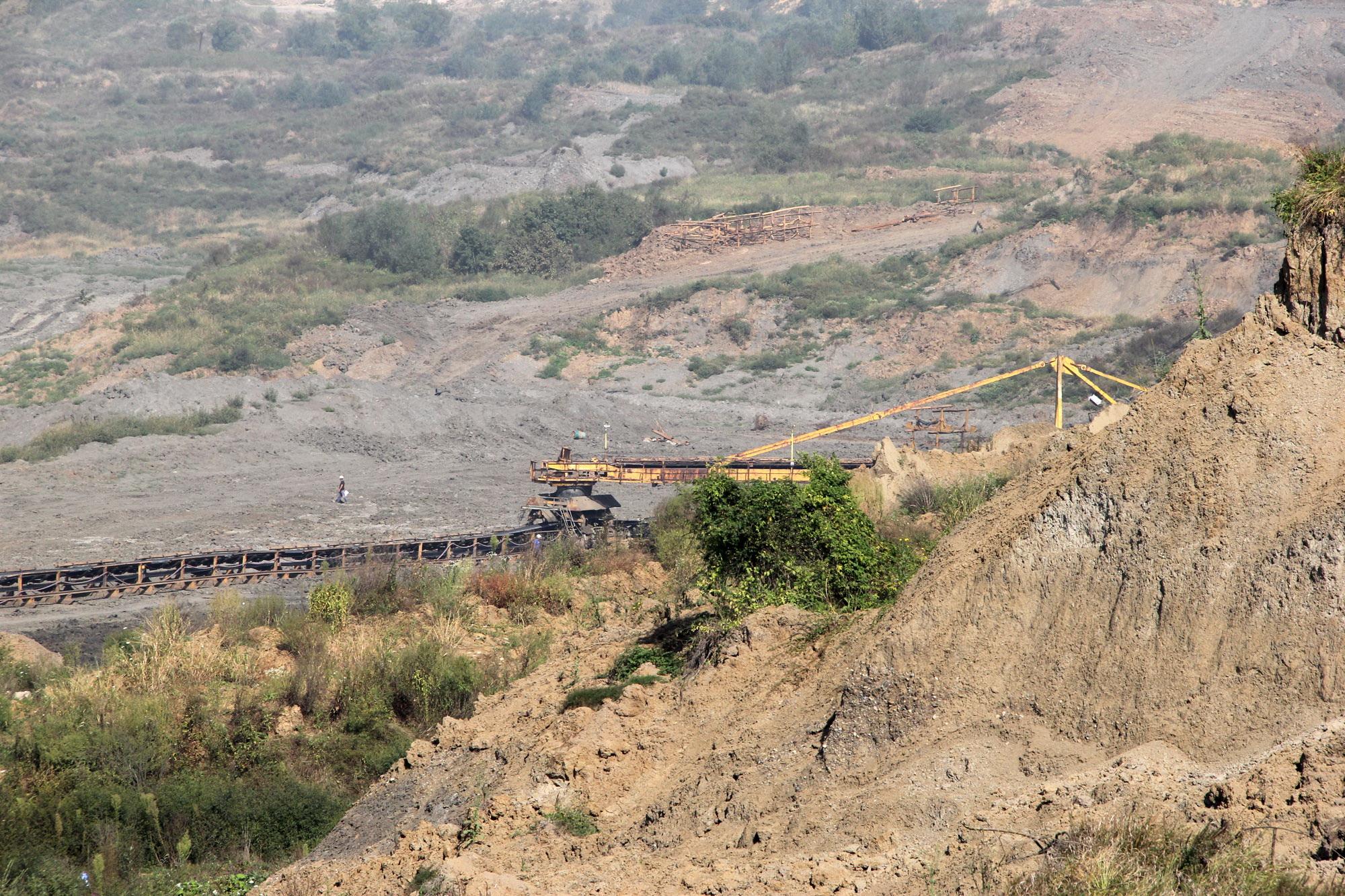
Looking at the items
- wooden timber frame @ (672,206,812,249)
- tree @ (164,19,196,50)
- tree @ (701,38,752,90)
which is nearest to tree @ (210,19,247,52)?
tree @ (164,19,196,50)

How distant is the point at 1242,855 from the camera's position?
6.25 m

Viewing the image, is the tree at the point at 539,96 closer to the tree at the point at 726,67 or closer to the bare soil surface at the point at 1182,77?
the tree at the point at 726,67

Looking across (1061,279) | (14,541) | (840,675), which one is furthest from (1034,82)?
(840,675)

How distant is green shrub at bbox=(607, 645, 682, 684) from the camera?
1245cm

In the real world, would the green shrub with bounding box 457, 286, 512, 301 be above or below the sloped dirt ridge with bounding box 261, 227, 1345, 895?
below

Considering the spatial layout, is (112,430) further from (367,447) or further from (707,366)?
(707,366)

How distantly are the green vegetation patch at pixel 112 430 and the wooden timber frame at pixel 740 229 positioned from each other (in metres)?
27.9

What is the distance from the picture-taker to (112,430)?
144 ft

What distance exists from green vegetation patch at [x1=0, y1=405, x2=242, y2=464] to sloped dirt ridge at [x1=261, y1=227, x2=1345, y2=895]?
35877 mm

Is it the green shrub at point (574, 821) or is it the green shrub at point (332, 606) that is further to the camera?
the green shrub at point (332, 606)

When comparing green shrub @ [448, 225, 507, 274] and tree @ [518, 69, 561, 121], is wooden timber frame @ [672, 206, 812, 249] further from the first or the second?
tree @ [518, 69, 561, 121]

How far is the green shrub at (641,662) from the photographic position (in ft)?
40.8

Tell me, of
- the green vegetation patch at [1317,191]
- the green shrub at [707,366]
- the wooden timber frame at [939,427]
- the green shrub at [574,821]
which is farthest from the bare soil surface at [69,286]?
the green vegetation patch at [1317,191]

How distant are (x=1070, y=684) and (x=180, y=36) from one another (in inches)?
5873
